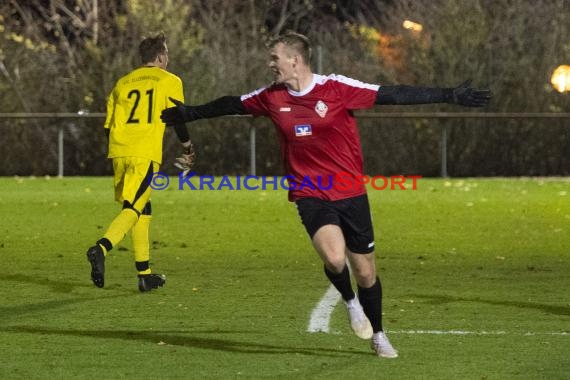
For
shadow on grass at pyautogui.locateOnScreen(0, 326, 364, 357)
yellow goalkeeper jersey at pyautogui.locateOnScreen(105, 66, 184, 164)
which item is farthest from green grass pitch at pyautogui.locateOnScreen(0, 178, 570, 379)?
yellow goalkeeper jersey at pyautogui.locateOnScreen(105, 66, 184, 164)

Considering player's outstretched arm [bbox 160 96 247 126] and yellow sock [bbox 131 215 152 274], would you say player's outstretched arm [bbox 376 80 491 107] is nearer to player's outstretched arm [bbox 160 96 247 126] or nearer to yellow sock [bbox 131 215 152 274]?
player's outstretched arm [bbox 160 96 247 126]

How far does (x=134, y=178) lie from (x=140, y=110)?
54 cm

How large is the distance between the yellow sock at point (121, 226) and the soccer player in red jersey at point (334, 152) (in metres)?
3.06

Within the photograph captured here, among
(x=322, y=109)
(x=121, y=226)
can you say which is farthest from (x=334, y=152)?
(x=121, y=226)

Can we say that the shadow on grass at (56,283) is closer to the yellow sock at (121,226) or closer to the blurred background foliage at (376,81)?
the yellow sock at (121,226)

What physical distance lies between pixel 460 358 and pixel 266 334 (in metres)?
1.54

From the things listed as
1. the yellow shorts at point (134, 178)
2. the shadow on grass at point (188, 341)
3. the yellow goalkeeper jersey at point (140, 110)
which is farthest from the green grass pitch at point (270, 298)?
the yellow goalkeeper jersey at point (140, 110)

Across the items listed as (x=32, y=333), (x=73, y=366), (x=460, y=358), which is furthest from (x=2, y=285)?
(x=460, y=358)

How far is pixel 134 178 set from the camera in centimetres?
1221

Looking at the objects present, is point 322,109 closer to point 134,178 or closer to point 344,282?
point 344,282

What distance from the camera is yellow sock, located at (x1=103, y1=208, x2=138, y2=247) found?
38.9 feet

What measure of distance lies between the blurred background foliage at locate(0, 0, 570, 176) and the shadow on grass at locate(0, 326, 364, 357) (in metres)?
21.4

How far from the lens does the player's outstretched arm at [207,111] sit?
9.33 m

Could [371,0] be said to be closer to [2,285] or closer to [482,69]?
[482,69]
